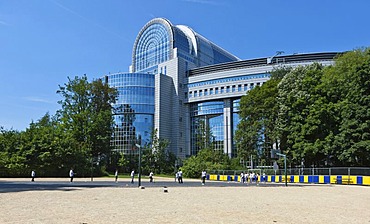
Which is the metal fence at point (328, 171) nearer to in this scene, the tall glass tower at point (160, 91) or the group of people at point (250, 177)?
the group of people at point (250, 177)

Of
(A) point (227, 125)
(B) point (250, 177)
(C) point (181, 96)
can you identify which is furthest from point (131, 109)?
(B) point (250, 177)

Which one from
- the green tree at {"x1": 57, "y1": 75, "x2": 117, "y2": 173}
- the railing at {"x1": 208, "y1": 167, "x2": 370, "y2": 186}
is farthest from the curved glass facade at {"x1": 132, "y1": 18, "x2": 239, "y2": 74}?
the railing at {"x1": 208, "y1": 167, "x2": 370, "y2": 186}

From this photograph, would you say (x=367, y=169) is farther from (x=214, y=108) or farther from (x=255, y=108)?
(x=214, y=108)

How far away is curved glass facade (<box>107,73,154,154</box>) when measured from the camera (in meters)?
98.7

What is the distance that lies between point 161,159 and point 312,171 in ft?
146

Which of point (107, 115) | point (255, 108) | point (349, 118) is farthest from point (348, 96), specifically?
point (107, 115)

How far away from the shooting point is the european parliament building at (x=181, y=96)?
3725 inches

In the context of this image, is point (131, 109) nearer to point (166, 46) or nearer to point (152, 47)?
point (166, 46)

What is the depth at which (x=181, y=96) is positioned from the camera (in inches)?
4122

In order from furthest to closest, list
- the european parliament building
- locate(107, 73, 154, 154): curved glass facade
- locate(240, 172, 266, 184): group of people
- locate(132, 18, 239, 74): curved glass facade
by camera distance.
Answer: locate(132, 18, 239, 74): curved glass facade < locate(107, 73, 154, 154): curved glass facade < the european parliament building < locate(240, 172, 266, 184): group of people

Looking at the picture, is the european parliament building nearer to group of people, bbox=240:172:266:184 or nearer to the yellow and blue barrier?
group of people, bbox=240:172:266:184

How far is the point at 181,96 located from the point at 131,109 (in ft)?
48.2

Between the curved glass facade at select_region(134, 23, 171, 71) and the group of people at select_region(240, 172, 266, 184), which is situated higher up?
the curved glass facade at select_region(134, 23, 171, 71)

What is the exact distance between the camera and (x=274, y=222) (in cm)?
1171
